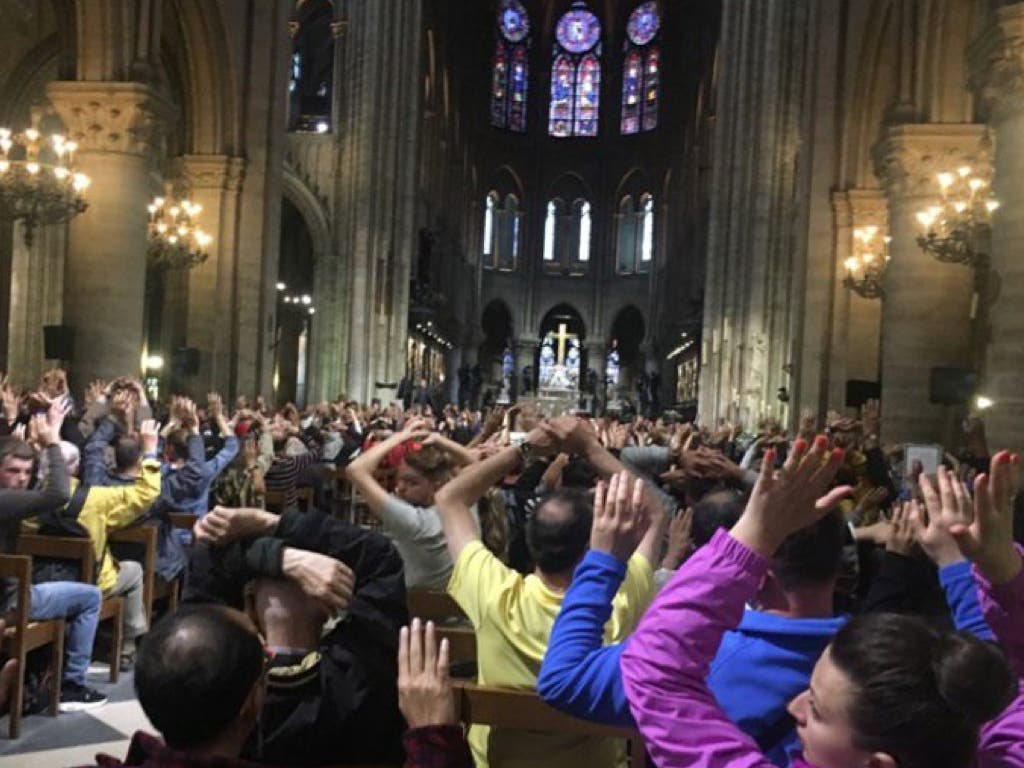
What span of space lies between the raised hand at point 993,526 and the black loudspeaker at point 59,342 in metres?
13.9

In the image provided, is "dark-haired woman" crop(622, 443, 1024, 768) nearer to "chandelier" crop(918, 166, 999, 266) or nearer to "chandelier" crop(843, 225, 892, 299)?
"chandelier" crop(918, 166, 999, 266)

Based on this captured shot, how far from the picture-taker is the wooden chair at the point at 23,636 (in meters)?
5.27

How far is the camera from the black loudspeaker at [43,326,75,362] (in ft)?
47.6

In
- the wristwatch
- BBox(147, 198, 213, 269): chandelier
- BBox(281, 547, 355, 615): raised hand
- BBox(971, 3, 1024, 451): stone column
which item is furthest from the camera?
BBox(147, 198, 213, 269): chandelier

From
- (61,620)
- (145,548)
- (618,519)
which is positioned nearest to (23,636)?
(61,620)

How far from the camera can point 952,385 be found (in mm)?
13352

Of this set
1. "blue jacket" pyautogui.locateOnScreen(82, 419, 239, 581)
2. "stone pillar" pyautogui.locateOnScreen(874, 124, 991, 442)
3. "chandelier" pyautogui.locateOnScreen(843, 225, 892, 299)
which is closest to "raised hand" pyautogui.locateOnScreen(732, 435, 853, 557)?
"blue jacket" pyautogui.locateOnScreen(82, 419, 239, 581)

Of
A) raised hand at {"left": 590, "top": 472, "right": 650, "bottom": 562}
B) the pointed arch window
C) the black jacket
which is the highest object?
the pointed arch window

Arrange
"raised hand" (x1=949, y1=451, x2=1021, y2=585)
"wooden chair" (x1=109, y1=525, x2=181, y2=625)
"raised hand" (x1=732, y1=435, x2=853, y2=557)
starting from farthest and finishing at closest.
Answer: "wooden chair" (x1=109, y1=525, x2=181, y2=625)
"raised hand" (x1=949, y1=451, x2=1021, y2=585)
"raised hand" (x1=732, y1=435, x2=853, y2=557)

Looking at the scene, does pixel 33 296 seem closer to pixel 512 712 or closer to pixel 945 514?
pixel 512 712

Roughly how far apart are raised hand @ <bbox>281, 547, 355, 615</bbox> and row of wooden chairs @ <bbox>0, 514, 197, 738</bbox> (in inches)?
66.3

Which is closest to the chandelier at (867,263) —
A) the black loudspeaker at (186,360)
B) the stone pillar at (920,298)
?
the stone pillar at (920,298)

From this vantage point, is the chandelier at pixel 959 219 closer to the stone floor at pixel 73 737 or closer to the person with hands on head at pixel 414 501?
the person with hands on head at pixel 414 501

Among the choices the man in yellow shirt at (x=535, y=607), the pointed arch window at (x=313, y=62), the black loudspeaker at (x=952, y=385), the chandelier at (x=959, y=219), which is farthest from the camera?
the pointed arch window at (x=313, y=62)
